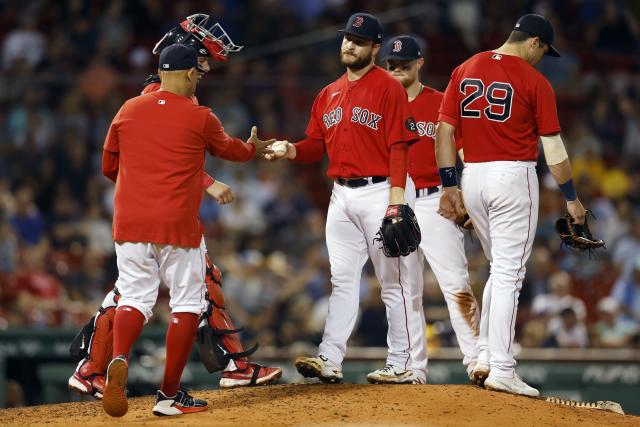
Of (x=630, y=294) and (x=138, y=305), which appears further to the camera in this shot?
(x=630, y=294)

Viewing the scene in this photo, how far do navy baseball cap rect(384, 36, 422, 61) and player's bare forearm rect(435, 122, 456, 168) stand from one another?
792 millimetres

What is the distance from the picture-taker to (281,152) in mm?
7352

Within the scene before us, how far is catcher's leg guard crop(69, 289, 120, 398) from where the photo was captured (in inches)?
277

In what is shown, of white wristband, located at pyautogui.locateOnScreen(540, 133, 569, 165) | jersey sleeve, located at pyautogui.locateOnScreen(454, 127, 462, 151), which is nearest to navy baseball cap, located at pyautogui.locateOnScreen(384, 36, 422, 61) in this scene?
jersey sleeve, located at pyautogui.locateOnScreen(454, 127, 462, 151)

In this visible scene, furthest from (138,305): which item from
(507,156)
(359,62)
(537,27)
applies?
(537,27)

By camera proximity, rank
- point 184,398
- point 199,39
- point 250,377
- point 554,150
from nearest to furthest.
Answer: point 184,398 < point 554,150 < point 199,39 < point 250,377

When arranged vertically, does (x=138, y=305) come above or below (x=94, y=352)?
above

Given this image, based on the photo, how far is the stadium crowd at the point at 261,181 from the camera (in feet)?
40.8

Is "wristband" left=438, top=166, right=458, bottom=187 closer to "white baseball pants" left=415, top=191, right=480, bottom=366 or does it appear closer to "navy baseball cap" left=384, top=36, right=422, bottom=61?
"white baseball pants" left=415, top=191, right=480, bottom=366

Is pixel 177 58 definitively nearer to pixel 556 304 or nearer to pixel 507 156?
pixel 507 156

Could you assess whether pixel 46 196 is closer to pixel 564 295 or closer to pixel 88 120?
pixel 88 120

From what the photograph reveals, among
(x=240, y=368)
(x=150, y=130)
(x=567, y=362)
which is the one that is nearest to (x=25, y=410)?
(x=240, y=368)

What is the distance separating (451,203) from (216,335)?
169 cm

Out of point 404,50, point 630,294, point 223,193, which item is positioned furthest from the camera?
point 630,294
